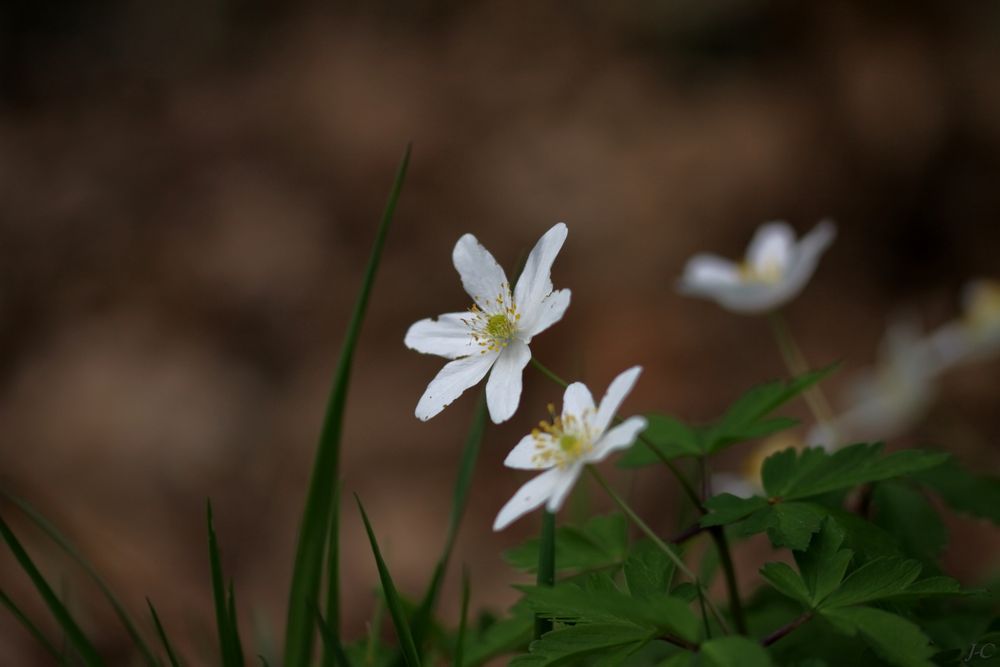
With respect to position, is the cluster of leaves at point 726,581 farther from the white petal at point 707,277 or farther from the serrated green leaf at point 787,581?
the white petal at point 707,277

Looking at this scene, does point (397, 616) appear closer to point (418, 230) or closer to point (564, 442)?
point (564, 442)

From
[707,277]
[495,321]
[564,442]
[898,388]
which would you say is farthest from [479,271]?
[898,388]

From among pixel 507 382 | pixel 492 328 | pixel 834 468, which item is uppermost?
pixel 492 328

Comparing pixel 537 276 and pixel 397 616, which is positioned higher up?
pixel 537 276

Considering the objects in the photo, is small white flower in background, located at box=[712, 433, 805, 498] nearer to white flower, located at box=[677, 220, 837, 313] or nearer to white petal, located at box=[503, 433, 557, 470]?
white flower, located at box=[677, 220, 837, 313]

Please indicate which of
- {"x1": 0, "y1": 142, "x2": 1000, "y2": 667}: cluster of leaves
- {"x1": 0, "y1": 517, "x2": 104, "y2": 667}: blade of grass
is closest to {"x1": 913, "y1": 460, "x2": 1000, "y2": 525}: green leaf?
{"x1": 0, "y1": 142, "x2": 1000, "y2": 667}: cluster of leaves

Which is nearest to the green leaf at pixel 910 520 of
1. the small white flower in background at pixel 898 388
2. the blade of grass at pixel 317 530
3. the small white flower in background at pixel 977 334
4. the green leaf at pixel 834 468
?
the green leaf at pixel 834 468
